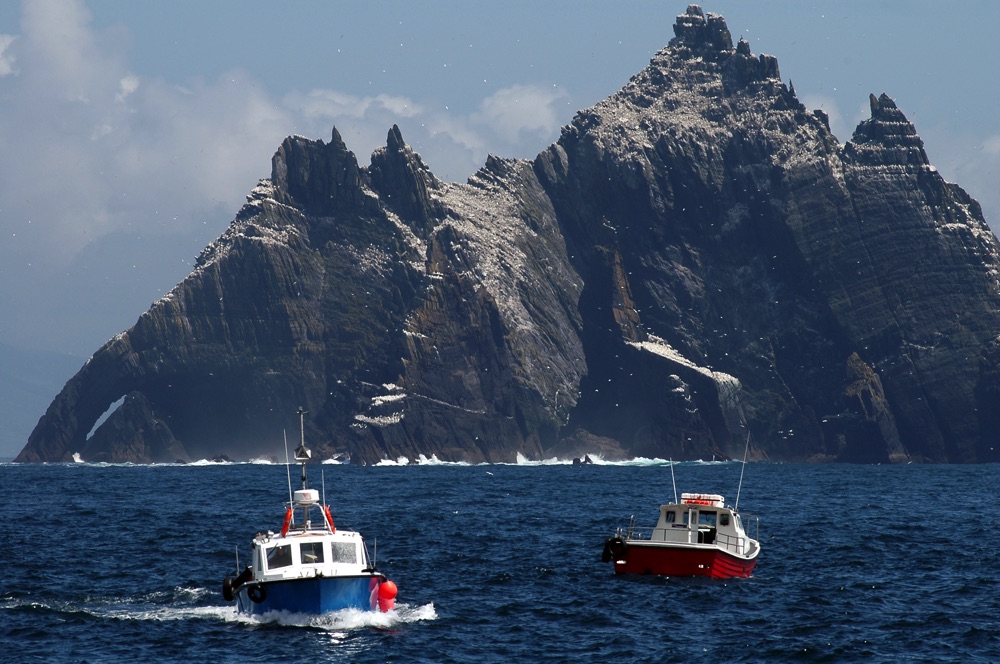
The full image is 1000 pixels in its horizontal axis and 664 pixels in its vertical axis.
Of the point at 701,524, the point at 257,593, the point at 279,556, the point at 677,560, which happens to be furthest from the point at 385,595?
the point at 701,524

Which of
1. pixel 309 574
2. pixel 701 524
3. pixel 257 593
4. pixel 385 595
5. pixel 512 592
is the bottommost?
pixel 512 592

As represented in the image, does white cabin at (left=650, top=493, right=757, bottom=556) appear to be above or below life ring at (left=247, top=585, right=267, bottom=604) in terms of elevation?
above

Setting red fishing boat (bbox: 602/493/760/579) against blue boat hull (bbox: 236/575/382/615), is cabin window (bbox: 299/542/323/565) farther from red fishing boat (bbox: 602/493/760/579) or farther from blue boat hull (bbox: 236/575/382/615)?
red fishing boat (bbox: 602/493/760/579)

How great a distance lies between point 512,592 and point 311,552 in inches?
524

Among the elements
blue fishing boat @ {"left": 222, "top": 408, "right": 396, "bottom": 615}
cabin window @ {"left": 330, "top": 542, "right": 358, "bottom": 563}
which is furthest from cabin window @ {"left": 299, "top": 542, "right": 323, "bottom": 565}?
cabin window @ {"left": 330, "top": 542, "right": 358, "bottom": 563}

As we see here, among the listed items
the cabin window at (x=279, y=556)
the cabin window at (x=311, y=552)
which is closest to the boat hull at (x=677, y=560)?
the cabin window at (x=311, y=552)

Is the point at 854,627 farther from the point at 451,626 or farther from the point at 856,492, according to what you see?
the point at 856,492

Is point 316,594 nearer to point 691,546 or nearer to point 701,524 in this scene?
point 691,546

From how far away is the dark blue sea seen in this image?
2008 inches

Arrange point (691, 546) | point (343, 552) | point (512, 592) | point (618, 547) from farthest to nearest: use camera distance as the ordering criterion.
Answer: point (618, 547), point (691, 546), point (512, 592), point (343, 552)

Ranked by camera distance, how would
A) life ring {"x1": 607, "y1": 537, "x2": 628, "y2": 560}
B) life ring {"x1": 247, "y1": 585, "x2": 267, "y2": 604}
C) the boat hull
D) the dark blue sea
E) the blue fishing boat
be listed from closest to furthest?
the dark blue sea, the blue fishing boat, life ring {"x1": 247, "y1": 585, "x2": 267, "y2": 604}, the boat hull, life ring {"x1": 607, "y1": 537, "x2": 628, "y2": 560}

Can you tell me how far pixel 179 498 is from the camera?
5148 inches

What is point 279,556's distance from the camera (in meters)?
53.4

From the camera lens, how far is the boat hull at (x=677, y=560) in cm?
6612
